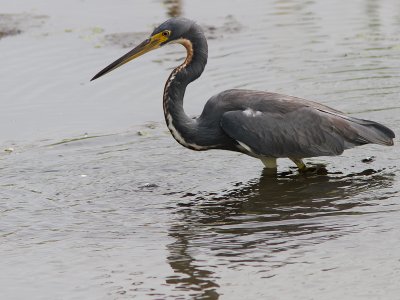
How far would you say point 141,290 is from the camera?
6852 millimetres

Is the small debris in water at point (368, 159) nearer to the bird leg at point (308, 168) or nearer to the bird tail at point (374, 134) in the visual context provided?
the bird tail at point (374, 134)

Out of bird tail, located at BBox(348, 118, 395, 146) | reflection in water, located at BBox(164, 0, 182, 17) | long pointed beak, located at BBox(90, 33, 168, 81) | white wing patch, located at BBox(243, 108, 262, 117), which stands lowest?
bird tail, located at BBox(348, 118, 395, 146)

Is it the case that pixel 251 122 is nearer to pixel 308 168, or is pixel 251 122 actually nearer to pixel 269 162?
pixel 269 162

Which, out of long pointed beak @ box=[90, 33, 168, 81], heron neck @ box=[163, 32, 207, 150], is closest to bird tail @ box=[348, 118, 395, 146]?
heron neck @ box=[163, 32, 207, 150]

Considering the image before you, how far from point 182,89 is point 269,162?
115 cm

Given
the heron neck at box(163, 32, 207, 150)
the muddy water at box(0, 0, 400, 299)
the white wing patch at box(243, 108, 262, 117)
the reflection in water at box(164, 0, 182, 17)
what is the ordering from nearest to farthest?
the muddy water at box(0, 0, 400, 299)
the white wing patch at box(243, 108, 262, 117)
the heron neck at box(163, 32, 207, 150)
the reflection in water at box(164, 0, 182, 17)

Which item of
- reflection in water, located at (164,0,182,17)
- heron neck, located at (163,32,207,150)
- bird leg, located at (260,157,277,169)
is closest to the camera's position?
heron neck, located at (163,32,207,150)

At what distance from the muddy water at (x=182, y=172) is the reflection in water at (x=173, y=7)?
5 cm

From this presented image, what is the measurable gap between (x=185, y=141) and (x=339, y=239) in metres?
2.39

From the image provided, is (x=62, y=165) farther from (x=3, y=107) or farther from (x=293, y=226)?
(x=293, y=226)

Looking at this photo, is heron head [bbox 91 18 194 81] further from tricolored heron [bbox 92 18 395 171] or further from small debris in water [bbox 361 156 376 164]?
small debris in water [bbox 361 156 376 164]

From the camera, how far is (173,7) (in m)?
15.6

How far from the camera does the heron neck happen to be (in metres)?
9.46

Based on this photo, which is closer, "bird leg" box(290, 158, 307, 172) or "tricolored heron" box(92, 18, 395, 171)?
"tricolored heron" box(92, 18, 395, 171)
